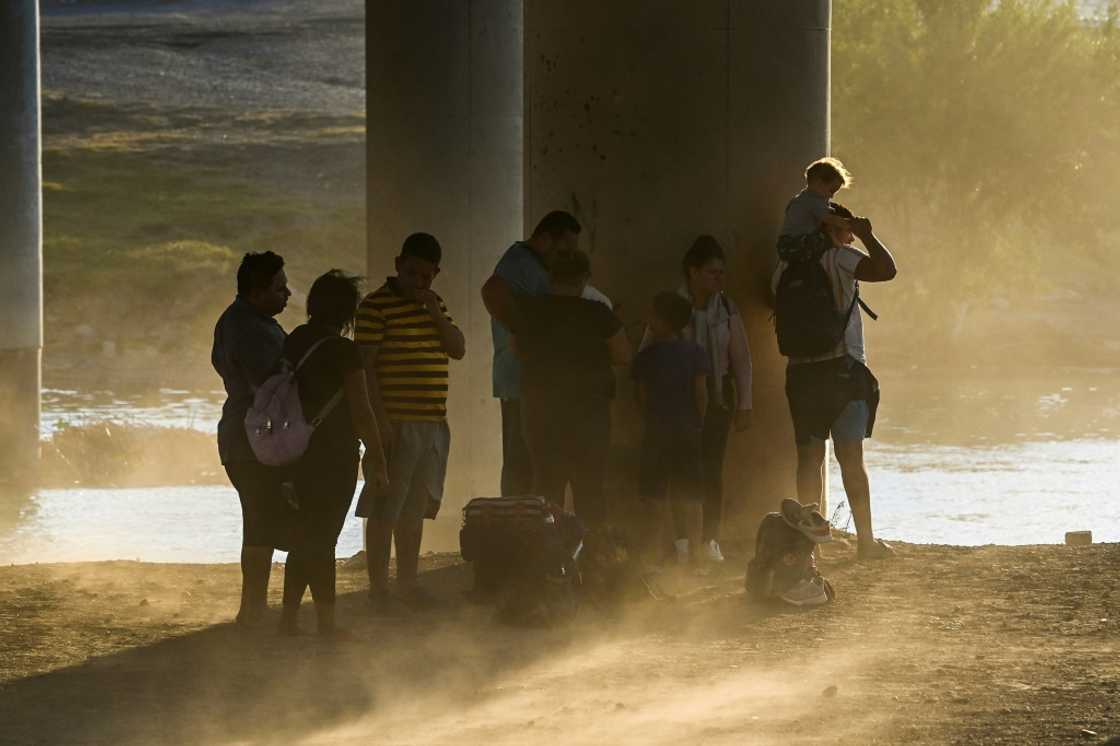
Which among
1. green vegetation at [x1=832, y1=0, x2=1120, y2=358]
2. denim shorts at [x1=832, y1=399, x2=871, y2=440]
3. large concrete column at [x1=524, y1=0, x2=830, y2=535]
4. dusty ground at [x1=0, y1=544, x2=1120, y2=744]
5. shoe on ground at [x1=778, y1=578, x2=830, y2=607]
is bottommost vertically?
dusty ground at [x1=0, y1=544, x2=1120, y2=744]

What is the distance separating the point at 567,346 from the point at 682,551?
1.68 meters

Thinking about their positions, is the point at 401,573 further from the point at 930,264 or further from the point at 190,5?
the point at 190,5

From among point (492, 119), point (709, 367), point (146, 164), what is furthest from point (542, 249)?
point (146, 164)

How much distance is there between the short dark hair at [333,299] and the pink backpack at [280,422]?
0.70 feet

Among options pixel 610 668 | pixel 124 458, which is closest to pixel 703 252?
pixel 610 668

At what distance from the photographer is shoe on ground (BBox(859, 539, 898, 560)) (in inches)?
496

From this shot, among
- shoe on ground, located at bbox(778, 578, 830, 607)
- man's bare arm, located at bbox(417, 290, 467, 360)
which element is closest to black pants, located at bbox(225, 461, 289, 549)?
man's bare arm, located at bbox(417, 290, 467, 360)

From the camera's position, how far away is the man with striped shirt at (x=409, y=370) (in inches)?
418

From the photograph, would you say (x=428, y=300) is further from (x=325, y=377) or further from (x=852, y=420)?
(x=852, y=420)

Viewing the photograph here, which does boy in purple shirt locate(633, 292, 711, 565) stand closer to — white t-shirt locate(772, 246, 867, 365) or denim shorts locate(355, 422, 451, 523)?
white t-shirt locate(772, 246, 867, 365)

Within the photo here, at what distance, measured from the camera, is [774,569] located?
1116 cm

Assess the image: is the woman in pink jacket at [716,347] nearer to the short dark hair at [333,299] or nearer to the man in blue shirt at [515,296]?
the man in blue shirt at [515,296]

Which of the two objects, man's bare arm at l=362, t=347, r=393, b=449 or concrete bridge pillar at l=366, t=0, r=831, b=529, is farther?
concrete bridge pillar at l=366, t=0, r=831, b=529

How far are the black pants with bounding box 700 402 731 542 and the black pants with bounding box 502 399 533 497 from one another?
3.01 feet
